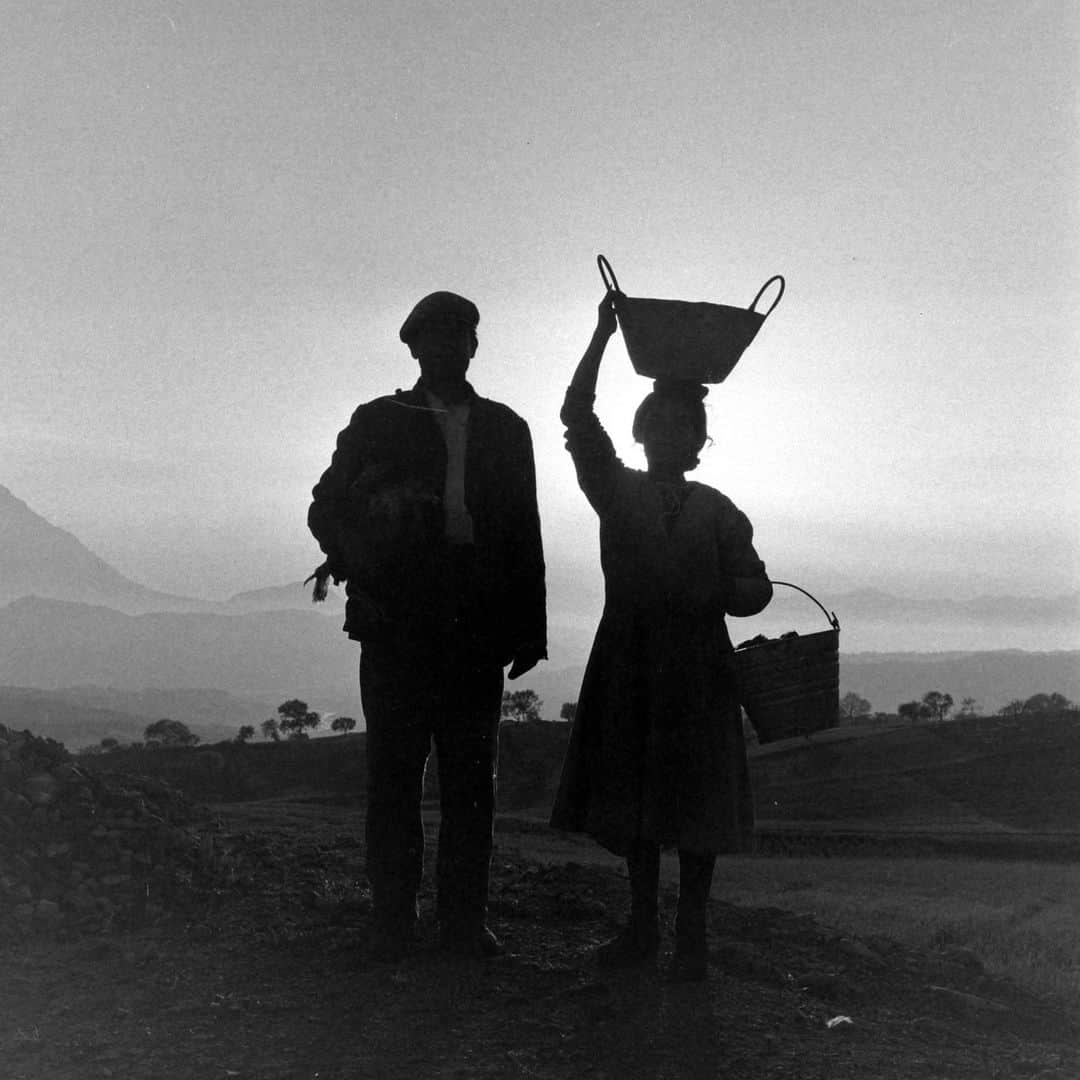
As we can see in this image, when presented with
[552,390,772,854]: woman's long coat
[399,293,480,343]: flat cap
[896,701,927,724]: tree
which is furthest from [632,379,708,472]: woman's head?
[896,701,927,724]: tree

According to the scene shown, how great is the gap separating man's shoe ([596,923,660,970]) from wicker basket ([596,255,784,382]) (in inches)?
79.0

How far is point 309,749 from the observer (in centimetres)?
3139

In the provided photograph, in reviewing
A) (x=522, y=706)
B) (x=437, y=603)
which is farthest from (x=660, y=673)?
(x=522, y=706)

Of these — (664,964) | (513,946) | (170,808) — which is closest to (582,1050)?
(664,964)

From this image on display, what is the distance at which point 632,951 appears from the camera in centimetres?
388

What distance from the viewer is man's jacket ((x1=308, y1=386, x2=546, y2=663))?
390cm

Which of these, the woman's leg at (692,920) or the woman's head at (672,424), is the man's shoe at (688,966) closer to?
the woman's leg at (692,920)

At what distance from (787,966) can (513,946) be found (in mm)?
1097

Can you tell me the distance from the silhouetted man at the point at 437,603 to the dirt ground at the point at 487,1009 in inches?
14.3

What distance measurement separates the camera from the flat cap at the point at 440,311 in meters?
4.02

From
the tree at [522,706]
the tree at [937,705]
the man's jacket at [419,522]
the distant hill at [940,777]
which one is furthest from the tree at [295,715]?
the man's jacket at [419,522]

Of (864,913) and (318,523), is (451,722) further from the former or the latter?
(864,913)

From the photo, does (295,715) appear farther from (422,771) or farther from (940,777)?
(422,771)

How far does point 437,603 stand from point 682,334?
1.30m
